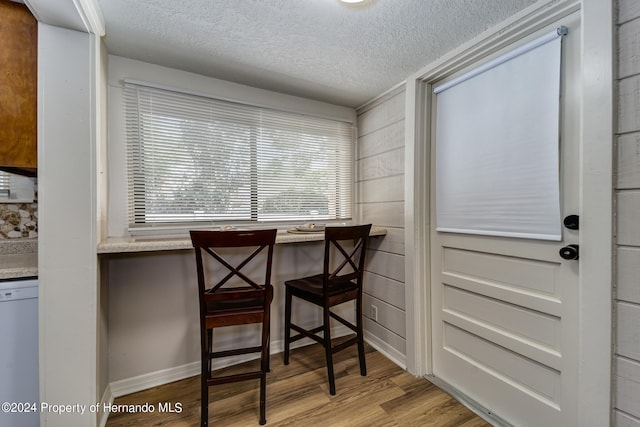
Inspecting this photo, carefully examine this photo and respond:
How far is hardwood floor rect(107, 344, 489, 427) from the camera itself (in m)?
1.50

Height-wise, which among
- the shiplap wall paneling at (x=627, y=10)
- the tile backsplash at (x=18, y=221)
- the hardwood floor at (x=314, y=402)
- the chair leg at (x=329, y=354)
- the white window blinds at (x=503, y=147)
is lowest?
the hardwood floor at (x=314, y=402)

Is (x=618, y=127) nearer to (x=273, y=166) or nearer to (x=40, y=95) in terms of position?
(x=273, y=166)

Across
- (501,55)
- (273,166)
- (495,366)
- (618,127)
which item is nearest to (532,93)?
(501,55)

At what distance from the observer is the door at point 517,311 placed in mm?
1227

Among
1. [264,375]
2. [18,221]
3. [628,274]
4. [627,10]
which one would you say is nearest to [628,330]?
[628,274]

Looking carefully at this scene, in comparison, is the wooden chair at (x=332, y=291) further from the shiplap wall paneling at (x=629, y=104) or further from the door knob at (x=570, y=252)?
the shiplap wall paneling at (x=629, y=104)

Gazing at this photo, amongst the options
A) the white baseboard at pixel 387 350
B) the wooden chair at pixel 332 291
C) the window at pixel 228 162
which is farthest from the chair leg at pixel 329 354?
the window at pixel 228 162

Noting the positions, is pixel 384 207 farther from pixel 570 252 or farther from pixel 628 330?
pixel 628 330

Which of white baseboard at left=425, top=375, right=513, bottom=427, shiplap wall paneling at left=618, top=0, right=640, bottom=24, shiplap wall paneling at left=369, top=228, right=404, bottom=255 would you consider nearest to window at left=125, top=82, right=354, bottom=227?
shiplap wall paneling at left=369, top=228, right=404, bottom=255

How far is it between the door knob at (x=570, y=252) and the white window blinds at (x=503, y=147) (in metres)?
0.09

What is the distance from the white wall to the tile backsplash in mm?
2972

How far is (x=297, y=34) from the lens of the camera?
1.48m

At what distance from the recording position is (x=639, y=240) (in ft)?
3.11

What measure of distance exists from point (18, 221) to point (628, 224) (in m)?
3.05
